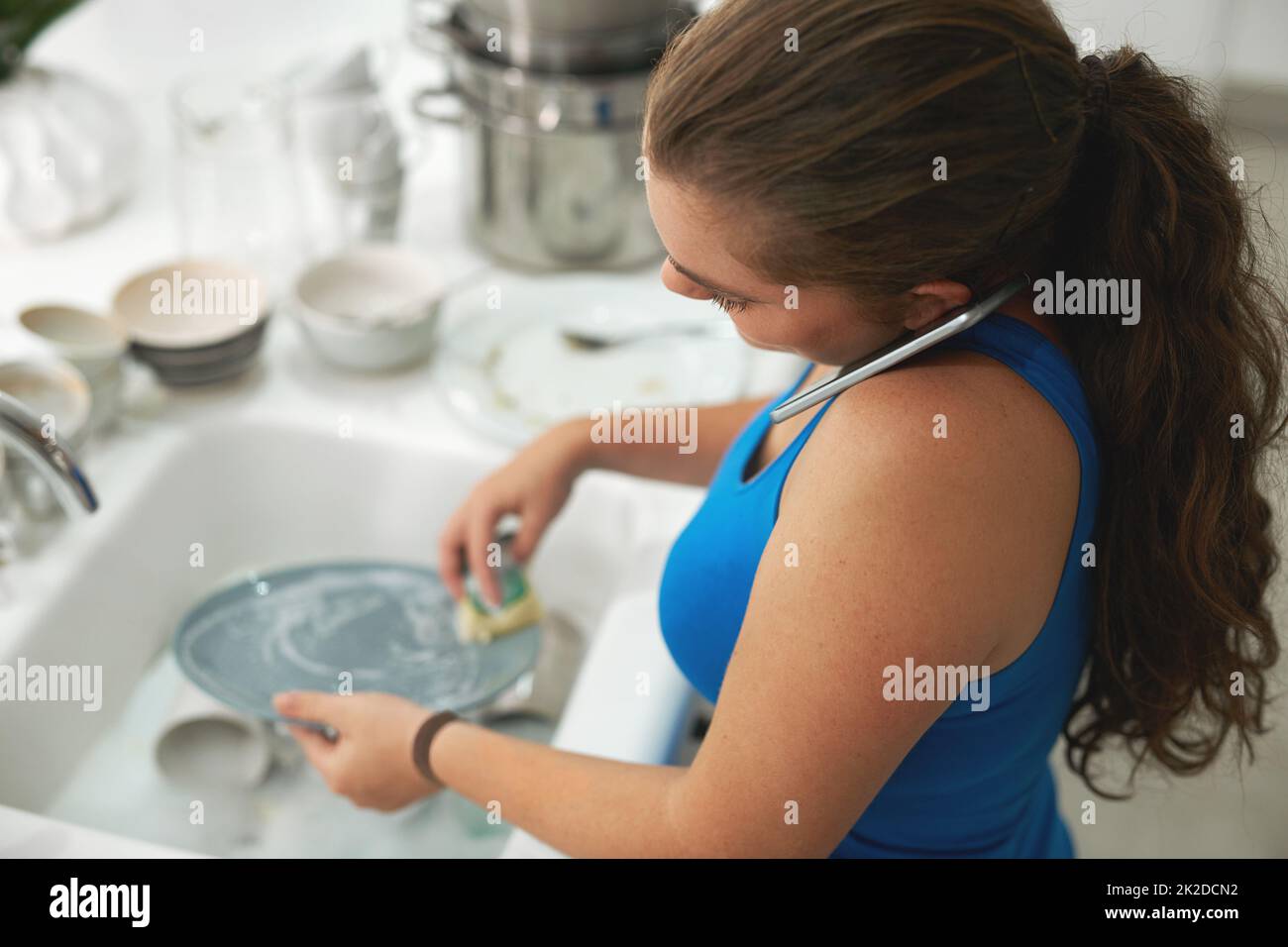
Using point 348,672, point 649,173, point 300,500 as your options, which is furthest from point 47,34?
point 649,173

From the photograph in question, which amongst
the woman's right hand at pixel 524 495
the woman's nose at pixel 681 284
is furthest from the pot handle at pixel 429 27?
the woman's nose at pixel 681 284

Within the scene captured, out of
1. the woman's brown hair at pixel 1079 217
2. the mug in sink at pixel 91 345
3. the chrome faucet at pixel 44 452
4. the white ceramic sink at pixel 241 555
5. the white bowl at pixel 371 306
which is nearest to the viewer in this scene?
the woman's brown hair at pixel 1079 217

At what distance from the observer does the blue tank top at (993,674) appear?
76cm

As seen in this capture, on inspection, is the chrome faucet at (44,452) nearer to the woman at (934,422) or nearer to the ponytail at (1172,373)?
the woman at (934,422)

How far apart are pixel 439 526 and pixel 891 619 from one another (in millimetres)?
763

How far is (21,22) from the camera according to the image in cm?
146

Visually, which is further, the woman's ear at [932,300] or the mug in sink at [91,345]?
the mug in sink at [91,345]

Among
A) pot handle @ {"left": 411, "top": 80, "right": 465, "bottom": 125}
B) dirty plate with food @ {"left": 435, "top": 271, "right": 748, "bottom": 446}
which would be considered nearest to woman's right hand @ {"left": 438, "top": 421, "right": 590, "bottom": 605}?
dirty plate with food @ {"left": 435, "top": 271, "right": 748, "bottom": 446}

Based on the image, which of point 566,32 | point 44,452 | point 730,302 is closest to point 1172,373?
point 730,302

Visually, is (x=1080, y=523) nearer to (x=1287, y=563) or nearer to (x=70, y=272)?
(x=1287, y=563)

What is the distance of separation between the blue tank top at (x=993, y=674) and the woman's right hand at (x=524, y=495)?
23cm

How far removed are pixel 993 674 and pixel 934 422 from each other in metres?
0.17

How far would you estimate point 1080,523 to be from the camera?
2.55 ft

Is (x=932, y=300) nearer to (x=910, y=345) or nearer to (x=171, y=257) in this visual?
(x=910, y=345)
